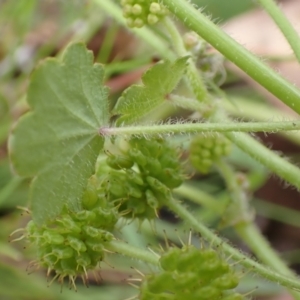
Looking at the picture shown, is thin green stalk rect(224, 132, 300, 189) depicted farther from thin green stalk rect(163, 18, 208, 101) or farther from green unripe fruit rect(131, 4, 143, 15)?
green unripe fruit rect(131, 4, 143, 15)

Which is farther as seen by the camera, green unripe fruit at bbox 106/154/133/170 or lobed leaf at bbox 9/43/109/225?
green unripe fruit at bbox 106/154/133/170

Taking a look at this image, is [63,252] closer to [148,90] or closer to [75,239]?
[75,239]

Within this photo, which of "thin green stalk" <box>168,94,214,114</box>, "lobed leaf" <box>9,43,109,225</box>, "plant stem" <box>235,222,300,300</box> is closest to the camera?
"lobed leaf" <box>9,43,109,225</box>

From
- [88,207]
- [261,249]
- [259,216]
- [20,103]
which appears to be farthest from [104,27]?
[88,207]

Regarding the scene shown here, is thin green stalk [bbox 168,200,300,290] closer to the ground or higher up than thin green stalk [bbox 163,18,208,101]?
closer to the ground

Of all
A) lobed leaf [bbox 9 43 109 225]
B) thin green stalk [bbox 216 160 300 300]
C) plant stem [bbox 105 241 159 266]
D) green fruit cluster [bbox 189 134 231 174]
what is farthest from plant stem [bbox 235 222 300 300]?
lobed leaf [bbox 9 43 109 225]

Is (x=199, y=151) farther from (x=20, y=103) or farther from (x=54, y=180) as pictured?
(x=20, y=103)

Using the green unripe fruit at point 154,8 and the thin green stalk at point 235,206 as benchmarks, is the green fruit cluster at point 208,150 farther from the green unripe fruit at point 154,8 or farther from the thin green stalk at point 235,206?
the green unripe fruit at point 154,8
